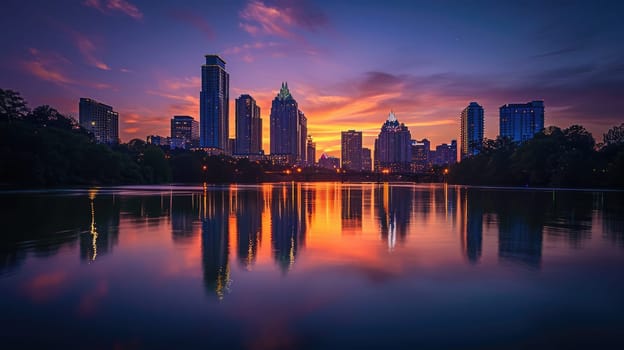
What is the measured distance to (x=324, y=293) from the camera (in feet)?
28.0

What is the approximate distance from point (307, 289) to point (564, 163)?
8616cm

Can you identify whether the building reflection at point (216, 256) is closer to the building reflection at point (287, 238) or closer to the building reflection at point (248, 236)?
the building reflection at point (248, 236)

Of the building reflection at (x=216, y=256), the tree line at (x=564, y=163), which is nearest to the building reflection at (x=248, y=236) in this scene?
the building reflection at (x=216, y=256)

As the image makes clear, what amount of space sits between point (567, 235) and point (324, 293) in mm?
13028

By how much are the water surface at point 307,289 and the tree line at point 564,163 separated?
72.1m

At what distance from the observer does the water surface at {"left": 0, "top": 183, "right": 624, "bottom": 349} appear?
6359mm

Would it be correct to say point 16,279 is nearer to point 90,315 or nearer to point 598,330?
point 90,315

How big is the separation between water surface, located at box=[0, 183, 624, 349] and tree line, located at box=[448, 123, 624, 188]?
72.1 meters

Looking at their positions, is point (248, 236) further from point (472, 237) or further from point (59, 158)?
point (59, 158)

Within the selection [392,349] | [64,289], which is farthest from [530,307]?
[64,289]

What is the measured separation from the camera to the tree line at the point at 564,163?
3046 inches

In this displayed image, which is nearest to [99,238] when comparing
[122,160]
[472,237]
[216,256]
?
[216,256]

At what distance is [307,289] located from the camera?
880 centimetres

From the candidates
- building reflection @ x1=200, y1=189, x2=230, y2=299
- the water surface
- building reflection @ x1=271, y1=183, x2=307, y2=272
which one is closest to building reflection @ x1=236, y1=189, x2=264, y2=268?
the water surface
